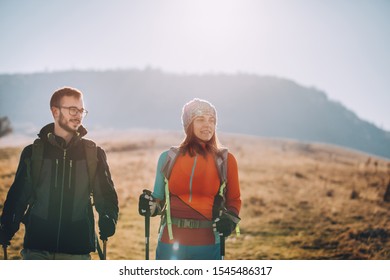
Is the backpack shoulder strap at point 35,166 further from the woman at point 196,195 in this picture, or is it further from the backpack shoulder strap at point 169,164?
the backpack shoulder strap at point 169,164

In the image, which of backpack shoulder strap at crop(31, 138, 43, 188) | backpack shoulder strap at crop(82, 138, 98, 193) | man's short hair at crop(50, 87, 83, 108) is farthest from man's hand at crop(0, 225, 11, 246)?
man's short hair at crop(50, 87, 83, 108)

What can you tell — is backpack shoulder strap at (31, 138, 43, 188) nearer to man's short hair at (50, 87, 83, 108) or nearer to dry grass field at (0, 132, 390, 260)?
man's short hair at (50, 87, 83, 108)

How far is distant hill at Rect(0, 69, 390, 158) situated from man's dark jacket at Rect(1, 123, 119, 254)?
62.5 meters

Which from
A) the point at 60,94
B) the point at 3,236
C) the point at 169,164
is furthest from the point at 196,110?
the point at 3,236

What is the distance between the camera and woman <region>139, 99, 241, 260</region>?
9.91 feet

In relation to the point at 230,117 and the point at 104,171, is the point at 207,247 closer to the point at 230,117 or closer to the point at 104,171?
the point at 104,171

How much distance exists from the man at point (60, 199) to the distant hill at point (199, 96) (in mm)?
62458

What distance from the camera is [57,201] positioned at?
2990 millimetres

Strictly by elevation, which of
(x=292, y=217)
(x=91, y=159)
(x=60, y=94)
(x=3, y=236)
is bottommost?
(x=292, y=217)

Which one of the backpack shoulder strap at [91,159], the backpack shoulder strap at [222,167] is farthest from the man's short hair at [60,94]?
the backpack shoulder strap at [222,167]

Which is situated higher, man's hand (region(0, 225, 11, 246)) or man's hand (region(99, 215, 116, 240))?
man's hand (region(99, 215, 116, 240))

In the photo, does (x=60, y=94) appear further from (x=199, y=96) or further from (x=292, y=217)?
(x=199, y=96)

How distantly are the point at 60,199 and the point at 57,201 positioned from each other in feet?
0.09
